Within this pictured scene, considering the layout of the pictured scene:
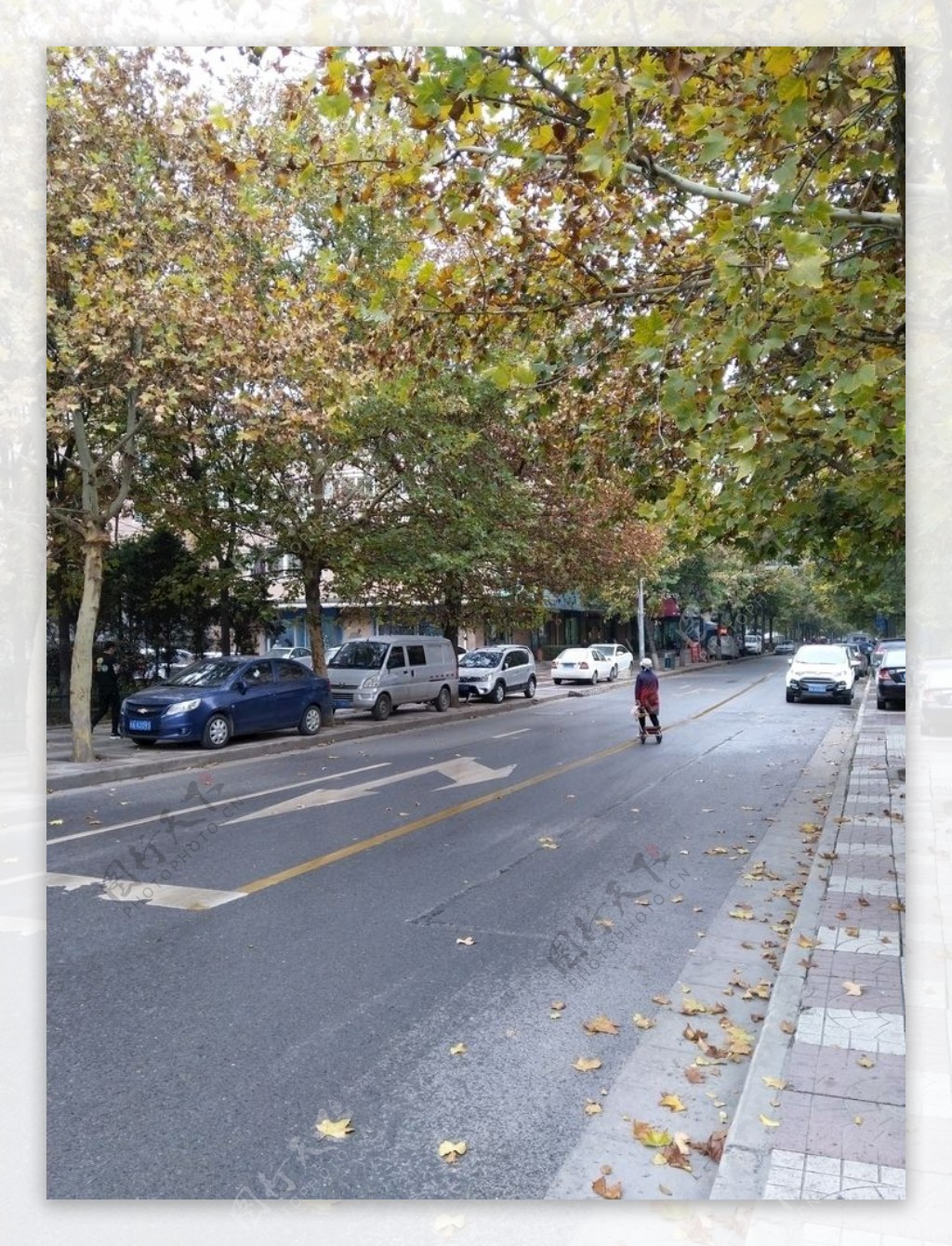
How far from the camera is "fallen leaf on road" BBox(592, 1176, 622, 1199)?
3.30 m

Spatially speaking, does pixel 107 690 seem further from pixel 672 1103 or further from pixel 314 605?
pixel 672 1103

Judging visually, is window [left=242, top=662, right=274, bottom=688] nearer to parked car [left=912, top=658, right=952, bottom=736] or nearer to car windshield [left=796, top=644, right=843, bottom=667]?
parked car [left=912, top=658, right=952, bottom=736]

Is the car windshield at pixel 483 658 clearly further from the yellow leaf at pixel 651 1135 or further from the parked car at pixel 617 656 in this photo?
the yellow leaf at pixel 651 1135

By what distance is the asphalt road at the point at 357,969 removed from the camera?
3.57 m

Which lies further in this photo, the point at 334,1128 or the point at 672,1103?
the point at 672,1103

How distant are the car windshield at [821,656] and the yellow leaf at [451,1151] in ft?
86.0

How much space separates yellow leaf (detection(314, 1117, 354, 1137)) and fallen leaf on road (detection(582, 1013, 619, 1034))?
1444mm

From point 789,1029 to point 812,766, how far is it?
35.1 feet

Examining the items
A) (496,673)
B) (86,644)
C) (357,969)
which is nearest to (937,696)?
(496,673)

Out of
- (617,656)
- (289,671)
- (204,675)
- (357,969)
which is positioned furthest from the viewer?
(617,656)

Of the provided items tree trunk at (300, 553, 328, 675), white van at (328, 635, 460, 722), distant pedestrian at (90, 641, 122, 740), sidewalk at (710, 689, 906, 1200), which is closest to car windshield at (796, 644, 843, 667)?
white van at (328, 635, 460, 722)

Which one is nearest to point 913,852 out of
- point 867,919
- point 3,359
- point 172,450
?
point 867,919

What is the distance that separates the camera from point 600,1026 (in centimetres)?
471

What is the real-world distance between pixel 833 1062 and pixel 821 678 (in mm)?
24517
